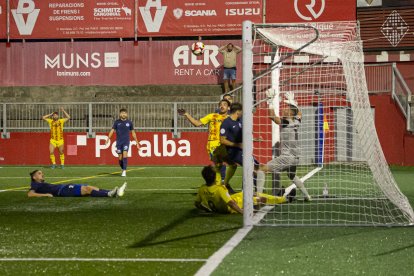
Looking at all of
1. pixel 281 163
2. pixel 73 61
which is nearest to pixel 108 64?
pixel 73 61

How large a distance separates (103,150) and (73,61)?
22.3 ft

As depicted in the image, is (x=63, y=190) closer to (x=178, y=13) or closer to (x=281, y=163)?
(x=281, y=163)

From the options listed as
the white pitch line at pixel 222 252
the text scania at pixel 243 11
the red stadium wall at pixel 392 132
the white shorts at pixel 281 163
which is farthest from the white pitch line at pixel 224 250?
the text scania at pixel 243 11

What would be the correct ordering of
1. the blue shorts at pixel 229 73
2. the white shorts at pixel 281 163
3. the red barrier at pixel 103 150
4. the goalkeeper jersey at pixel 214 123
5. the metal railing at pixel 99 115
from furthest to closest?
the blue shorts at pixel 229 73 < the metal railing at pixel 99 115 < the red barrier at pixel 103 150 < the goalkeeper jersey at pixel 214 123 < the white shorts at pixel 281 163

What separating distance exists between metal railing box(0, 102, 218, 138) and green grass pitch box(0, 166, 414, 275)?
52.7 feet

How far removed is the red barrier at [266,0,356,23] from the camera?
31656mm

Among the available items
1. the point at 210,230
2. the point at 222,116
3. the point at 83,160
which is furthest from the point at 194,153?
the point at 210,230

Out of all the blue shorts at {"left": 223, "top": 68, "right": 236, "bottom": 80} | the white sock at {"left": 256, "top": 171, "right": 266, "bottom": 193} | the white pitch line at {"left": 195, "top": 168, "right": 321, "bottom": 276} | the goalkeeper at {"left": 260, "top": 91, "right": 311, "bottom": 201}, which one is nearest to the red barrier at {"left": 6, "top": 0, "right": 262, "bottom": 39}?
the blue shorts at {"left": 223, "top": 68, "right": 236, "bottom": 80}

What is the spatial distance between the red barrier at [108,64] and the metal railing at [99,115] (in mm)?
4144

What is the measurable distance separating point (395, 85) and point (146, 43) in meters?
11.3

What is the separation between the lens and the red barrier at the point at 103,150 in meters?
27.9

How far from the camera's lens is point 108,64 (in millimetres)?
33156

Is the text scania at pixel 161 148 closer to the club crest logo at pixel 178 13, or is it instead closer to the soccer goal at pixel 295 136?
the club crest logo at pixel 178 13

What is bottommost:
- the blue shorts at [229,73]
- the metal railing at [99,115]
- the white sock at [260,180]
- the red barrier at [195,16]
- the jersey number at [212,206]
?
the jersey number at [212,206]
